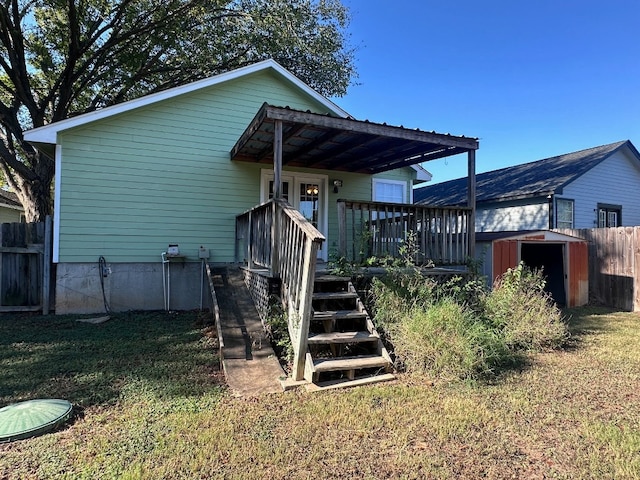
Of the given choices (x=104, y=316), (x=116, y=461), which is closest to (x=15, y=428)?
(x=116, y=461)

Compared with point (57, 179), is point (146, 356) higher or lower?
lower

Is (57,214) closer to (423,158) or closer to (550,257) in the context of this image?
(423,158)

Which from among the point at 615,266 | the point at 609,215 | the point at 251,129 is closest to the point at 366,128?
the point at 251,129

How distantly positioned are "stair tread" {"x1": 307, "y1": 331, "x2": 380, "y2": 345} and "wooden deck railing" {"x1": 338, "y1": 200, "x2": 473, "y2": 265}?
1.48 metres

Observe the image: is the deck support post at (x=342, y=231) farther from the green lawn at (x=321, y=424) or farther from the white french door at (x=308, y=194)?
the white french door at (x=308, y=194)

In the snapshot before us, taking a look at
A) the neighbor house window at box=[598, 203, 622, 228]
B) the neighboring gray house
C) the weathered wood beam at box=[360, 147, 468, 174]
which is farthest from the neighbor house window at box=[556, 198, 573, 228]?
the weathered wood beam at box=[360, 147, 468, 174]

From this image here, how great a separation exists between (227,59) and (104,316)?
11.3m

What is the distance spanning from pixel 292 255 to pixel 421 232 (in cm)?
263

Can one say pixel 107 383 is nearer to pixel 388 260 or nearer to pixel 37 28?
pixel 388 260

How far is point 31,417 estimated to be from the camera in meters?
2.99

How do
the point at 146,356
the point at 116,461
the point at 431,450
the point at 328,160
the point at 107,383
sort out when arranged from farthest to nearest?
1. the point at 328,160
2. the point at 146,356
3. the point at 107,383
4. the point at 431,450
5. the point at 116,461

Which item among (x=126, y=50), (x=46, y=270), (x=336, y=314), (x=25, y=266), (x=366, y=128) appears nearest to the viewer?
(x=336, y=314)

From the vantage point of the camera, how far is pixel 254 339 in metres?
4.84

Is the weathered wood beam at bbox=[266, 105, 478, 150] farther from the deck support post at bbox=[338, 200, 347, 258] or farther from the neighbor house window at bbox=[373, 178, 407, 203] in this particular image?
the neighbor house window at bbox=[373, 178, 407, 203]
